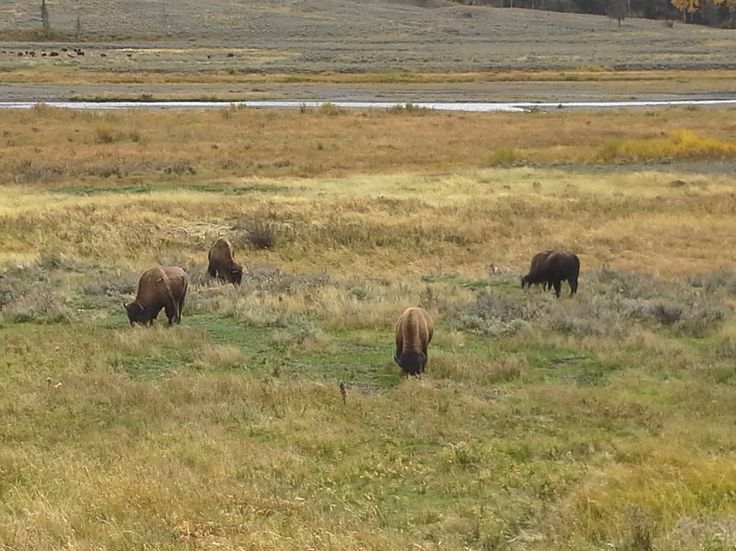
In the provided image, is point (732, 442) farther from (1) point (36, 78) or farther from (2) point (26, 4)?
(2) point (26, 4)

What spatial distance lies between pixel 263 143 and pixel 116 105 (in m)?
19.7

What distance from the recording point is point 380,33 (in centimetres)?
12200

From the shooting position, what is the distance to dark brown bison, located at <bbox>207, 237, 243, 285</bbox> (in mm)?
18844

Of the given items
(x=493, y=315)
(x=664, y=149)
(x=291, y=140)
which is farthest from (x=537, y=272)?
(x=291, y=140)

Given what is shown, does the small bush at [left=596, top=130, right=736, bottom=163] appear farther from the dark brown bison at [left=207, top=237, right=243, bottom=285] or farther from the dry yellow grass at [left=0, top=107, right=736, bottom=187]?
the dark brown bison at [left=207, top=237, right=243, bottom=285]

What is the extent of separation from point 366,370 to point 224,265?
6.84m

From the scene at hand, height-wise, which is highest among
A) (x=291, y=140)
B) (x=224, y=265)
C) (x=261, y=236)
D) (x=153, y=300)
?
(x=153, y=300)

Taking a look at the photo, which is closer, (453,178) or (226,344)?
(226,344)

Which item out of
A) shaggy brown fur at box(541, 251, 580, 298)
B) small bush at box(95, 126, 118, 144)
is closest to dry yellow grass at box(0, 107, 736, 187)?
small bush at box(95, 126, 118, 144)

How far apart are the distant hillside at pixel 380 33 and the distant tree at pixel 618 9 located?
1.73m

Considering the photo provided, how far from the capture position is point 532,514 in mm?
7820

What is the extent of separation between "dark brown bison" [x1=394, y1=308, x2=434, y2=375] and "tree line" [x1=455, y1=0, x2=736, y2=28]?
427 ft

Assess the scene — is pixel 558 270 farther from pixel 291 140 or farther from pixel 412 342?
pixel 291 140

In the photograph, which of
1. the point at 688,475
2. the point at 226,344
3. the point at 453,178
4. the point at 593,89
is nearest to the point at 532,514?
the point at 688,475
